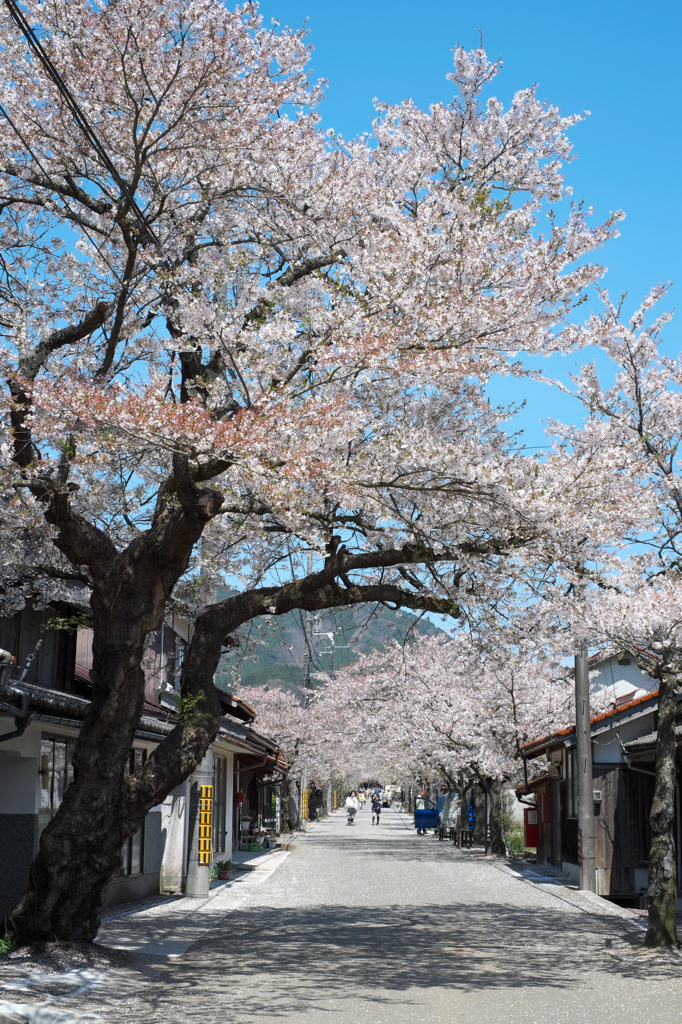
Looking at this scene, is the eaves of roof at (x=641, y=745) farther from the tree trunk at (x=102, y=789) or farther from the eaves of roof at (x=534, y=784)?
the tree trunk at (x=102, y=789)

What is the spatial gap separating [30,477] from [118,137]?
3719 millimetres

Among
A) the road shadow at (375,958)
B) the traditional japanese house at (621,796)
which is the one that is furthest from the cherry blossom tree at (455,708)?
the road shadow at (375,958)

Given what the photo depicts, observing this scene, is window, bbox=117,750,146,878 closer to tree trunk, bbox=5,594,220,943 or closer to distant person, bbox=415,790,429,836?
tree trunk, bbox=5,594,220,943

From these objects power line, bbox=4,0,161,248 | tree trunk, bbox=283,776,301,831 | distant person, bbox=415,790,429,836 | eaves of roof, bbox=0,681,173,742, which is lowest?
distant person, bbox=415,790,429,836

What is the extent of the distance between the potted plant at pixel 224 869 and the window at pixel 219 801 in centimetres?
101

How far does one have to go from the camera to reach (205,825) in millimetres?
16750

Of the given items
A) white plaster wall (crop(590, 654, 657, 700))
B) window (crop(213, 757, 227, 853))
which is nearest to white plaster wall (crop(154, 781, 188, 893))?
window (crop(213, 757, 227, 853))

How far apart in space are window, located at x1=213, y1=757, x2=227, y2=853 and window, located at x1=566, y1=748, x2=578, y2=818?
8.65 meters

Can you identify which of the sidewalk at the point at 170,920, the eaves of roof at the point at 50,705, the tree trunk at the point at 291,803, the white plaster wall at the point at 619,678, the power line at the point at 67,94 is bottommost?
the tree trunk at the point at 291,803

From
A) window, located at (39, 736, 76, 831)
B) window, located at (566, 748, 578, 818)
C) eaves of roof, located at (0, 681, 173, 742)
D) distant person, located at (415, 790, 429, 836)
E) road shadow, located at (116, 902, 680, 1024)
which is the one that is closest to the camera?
road shadow, located at (116, 902, 680, 1024)

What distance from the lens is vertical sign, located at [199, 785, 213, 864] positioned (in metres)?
16.7

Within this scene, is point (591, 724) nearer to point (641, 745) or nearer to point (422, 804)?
point (641, 745)

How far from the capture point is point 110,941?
38.1ft

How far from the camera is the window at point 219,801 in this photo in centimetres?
2438
